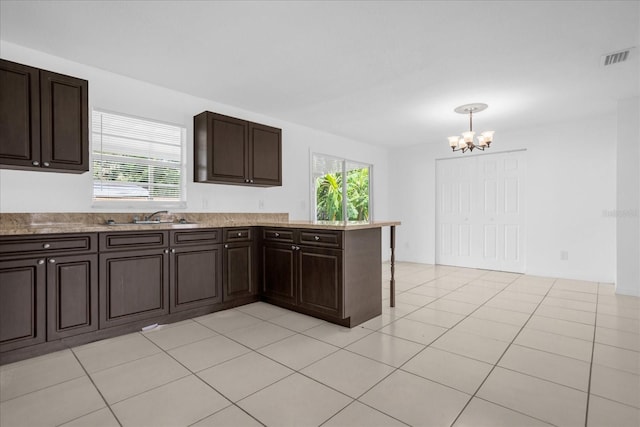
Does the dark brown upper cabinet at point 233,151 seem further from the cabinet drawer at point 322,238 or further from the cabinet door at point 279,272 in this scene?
the cabinet drawer at point 322,238

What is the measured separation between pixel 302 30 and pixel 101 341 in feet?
9.57

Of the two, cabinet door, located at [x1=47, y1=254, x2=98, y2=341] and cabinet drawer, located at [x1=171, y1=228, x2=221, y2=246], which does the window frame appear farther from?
cabinet door, located at [x1=47, y1=254, x2=98, y2=341]

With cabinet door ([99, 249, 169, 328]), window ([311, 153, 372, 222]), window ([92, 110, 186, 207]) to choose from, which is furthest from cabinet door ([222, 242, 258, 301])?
window ([311, 153, 372, 222])

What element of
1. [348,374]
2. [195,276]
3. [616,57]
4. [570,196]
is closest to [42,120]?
[195,276]

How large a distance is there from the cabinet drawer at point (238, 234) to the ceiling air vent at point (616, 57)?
3770mm

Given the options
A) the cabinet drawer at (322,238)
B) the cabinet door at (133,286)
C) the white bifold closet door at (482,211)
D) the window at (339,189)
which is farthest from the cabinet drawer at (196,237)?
the white bifold closet door at (482,211)

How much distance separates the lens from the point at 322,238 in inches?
117

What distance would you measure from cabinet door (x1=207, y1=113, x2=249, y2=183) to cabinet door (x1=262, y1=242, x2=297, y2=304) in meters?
0.94

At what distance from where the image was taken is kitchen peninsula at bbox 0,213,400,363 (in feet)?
7.48

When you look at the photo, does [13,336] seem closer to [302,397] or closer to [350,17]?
[302,397]

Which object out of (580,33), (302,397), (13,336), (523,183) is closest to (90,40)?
(13,336)

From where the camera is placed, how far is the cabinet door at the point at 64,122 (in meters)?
2.59

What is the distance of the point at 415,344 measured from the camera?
2.54 metres

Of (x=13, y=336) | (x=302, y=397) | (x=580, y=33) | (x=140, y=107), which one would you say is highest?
(x=580, y=33)
